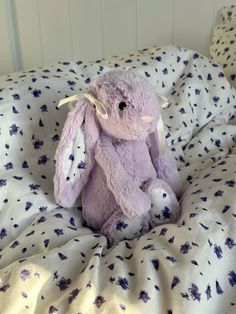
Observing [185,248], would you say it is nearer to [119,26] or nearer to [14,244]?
[14,244]

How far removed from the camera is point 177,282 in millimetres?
586

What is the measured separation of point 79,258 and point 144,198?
0.49 feet

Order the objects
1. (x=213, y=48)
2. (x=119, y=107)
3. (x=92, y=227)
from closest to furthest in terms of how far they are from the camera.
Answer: (x=119, y=107)
(x=92, y=227)
(x=213, y=48)

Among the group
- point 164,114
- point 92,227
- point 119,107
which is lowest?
point 92,227

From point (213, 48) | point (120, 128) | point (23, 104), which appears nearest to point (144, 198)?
point (120, 128)

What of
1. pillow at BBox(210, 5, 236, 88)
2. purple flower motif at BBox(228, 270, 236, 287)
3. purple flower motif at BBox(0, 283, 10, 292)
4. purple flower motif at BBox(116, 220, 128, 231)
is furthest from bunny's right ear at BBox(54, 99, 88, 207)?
pillow at BBox(210, 5, 236, 88)

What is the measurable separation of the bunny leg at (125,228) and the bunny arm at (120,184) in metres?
0.02

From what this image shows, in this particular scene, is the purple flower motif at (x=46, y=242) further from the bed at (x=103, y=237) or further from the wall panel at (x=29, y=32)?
the wall panel at (x=29, y=32)

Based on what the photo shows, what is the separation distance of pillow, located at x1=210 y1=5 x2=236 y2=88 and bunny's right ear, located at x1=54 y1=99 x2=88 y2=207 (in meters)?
0.69

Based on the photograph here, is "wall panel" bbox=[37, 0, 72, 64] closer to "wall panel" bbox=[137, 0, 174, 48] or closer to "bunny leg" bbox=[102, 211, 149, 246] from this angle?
"wall panel" bbox=[137, 0, 174, 48]

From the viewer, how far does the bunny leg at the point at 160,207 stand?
77cm

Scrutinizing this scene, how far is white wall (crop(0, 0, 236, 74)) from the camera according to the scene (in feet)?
4.88

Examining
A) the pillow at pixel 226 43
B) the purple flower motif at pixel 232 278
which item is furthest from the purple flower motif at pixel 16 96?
the pillow at pixel 226 43

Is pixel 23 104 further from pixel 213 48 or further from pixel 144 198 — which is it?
pixel 213 48
